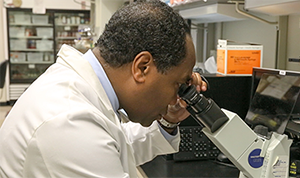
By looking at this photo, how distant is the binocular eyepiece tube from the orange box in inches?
32.6

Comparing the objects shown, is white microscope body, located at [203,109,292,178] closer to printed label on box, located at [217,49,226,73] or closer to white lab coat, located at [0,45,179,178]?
white lab coat, located at [0,45,179,178]

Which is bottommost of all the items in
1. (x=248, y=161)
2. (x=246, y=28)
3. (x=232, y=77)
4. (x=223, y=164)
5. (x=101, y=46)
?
(x=223, y=164)

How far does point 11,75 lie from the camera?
21.8ft

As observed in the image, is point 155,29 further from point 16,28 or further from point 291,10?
point 16,28

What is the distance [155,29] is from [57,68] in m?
0.28

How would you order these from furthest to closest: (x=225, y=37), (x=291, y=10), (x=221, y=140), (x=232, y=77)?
(x=225, y=37)
(x=232, y=77)
(x=291, y=10)
(x=221, y=140)

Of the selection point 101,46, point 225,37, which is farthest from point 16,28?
point 101,46

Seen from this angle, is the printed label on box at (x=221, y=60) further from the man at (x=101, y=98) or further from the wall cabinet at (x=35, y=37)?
the wall cabinet at (x=35, y=37)

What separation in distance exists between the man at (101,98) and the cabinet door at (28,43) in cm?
621

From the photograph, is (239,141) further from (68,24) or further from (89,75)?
(68,24)

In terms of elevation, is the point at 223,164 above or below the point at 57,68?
below

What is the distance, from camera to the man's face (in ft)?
2.82

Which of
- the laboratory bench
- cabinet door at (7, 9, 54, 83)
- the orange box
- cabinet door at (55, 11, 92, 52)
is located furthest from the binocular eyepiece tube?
cabinet door at (7, 9, 54, 83)

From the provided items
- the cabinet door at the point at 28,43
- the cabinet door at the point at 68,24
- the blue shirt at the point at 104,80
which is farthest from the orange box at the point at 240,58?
the cabinet door at the point at 28,43
